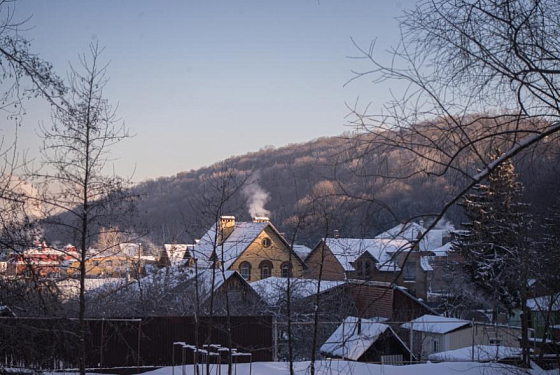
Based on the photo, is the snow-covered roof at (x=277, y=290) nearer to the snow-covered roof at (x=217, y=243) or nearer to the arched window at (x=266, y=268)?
the snow-covered roof at (x=217, y=243)

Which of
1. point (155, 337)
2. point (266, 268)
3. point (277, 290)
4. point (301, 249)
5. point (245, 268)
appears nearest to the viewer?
point (155, 337)

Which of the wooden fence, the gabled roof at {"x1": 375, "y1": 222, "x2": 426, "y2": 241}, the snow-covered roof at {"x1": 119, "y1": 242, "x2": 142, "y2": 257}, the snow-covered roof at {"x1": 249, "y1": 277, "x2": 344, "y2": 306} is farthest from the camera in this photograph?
the snow-covered roof at {"x1": 249, "y1": 277, "x2": 344, "y2": 306}

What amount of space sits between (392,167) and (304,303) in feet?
68.2

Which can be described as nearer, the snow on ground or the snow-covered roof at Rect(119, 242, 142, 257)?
the snow-covered roof at Rect(119, 242, 142, 257)

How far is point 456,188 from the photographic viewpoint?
403cm

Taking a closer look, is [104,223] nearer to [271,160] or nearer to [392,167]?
[392,167]

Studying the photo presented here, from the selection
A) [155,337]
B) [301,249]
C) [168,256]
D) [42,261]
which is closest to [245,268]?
[301,249]

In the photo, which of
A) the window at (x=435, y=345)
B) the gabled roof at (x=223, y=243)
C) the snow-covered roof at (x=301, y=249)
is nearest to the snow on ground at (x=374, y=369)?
the gabled roof at (x=223, y=243)

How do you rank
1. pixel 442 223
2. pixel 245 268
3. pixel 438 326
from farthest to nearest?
pixel 245 268 < pixel 438 326 < pixel 442 223

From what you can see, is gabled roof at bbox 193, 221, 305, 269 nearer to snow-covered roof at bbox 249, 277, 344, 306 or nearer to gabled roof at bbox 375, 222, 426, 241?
snow-covered roof at bbox 249, 277, 344, 306

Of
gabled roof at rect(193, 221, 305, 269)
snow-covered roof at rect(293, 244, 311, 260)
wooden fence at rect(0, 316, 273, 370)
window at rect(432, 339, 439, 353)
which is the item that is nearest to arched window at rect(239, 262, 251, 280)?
snow-covered roof at rect(293, 244, 311, 260)

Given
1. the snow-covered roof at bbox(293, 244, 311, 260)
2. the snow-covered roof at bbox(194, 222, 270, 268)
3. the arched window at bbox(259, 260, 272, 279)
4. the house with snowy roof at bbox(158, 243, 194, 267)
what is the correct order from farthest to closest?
the arched window at bbox(259, 260, 272, 279) < the house with snowy roof at bbox(158, 243, 194, 267) < the snow-covered roof at bbox(293, 244, 311, 260) < the snow-covered roof at bbox(194, 222, 270, 268)

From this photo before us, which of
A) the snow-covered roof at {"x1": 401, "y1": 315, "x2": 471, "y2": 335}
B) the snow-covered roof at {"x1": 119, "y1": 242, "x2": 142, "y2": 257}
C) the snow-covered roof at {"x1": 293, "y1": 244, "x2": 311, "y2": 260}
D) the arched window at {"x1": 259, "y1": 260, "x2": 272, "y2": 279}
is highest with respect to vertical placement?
the snow-covered roof at {"x1": 293, "y1": 244, "x2": 311, "y2": 260}

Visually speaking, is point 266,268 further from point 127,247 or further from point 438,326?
point 127,247
